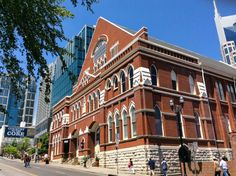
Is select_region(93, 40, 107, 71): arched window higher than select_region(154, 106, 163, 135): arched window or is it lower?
higher

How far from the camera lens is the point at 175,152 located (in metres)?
25.3

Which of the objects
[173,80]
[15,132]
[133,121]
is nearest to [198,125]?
[173,80]

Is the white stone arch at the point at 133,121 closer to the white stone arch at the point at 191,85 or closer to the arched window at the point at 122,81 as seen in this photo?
the arched window at the point at 122,81

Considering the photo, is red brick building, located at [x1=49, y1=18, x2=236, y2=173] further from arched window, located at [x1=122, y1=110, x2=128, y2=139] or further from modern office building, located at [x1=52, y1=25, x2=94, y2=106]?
modern office building, located at [x1=52, y1=25, x2=94, y2=106]

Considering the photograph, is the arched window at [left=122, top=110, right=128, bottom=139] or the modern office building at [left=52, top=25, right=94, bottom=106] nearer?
the arched window at [left=122, top=110, right=128, bottom=139]

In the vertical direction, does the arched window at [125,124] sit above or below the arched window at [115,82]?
below

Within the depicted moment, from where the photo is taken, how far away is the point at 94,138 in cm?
3734

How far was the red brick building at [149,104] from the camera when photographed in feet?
81.7

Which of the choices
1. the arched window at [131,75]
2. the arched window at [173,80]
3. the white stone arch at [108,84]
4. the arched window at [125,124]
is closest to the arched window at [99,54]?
the white stone arch at [108,84]

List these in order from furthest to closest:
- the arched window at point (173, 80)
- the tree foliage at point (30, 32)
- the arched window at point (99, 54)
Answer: the arched window at point (99, 54), the arched window at point (173, 80), the tree foliage at point (30, 32)

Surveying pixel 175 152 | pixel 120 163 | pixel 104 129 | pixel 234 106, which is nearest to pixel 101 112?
pixel 104 129

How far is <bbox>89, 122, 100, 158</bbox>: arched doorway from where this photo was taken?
3622cm

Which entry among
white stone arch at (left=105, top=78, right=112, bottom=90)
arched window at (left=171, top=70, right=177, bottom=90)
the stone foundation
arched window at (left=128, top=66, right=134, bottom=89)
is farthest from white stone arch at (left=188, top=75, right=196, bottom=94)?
white stone arch at (left=105, top=78, right=112, bottom=90)

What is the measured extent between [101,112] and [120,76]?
227 inches
